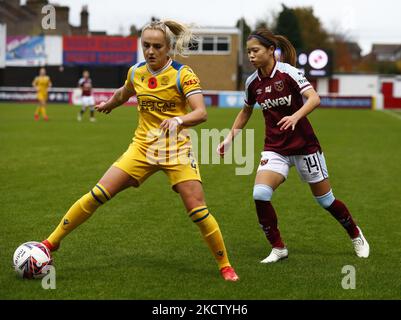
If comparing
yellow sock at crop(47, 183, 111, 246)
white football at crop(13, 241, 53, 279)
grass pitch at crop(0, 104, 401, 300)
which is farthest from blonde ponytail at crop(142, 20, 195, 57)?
white football at crop(13, 241, 53, 279)

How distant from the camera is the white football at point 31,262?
222 inches

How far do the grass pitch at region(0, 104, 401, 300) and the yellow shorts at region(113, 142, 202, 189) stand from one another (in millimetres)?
831

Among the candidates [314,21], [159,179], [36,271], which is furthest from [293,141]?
[314,21]

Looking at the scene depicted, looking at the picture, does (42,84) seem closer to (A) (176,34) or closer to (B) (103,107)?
(B) (103,107)

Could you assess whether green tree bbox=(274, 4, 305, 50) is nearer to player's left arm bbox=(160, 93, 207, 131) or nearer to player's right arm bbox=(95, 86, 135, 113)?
player's right arm bbox=(95, 86, 135, 113)

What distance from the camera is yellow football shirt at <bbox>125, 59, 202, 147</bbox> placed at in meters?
5.69

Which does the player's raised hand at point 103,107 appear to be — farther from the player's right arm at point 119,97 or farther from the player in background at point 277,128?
the player in background at point 277,128

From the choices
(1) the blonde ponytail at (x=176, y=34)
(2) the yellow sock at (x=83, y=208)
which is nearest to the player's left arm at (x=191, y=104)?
(1) the blonde ponytail at (x=176, y=34)

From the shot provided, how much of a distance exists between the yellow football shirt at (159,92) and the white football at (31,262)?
123 centimetres

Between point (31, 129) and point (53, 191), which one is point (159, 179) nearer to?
point (53, 191)

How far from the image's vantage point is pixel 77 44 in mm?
58719

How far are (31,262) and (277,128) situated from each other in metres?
2.46

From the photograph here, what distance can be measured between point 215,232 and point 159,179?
21.8 ft

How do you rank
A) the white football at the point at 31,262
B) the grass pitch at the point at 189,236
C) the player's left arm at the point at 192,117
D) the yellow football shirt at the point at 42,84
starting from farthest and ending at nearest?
the yellow football shirt at the point at 42,84 → the white football at the point at 31,262 → the grass pitch at the point at 189,236 → the player's left arm at the point at 192,117
